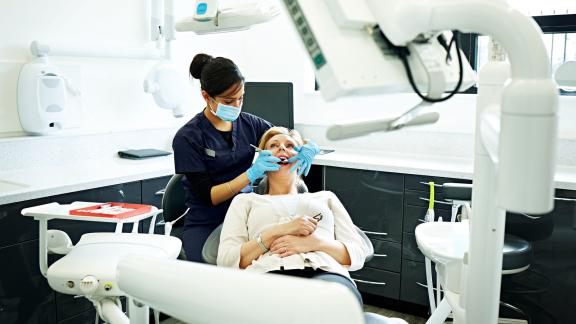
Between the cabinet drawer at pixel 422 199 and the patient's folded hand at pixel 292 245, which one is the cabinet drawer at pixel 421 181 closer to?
the cabinet drawer at pixel 422 199

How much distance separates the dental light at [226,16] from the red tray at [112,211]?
2.22ft

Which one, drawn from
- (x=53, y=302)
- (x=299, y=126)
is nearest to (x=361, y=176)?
(x=299, y=126)

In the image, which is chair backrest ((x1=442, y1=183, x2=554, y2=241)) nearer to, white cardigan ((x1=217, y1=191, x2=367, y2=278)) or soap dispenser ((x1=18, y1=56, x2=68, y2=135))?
white cardigan ((x1=217, y1=191, x2=367, y2=278))

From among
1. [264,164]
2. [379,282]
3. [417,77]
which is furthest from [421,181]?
[417,77]

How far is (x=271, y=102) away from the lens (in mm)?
3723

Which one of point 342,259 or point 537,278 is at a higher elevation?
point 342,259

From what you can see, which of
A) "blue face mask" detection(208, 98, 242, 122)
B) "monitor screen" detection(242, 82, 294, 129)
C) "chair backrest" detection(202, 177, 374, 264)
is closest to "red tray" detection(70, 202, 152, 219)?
"chair backrest" detection(202, 177, 374, 264)

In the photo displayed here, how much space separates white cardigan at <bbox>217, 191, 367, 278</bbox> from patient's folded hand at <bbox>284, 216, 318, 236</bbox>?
77 millimetres

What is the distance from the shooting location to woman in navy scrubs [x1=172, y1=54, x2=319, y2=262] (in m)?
2.21

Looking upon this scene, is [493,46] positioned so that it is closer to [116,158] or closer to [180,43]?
[116,158]

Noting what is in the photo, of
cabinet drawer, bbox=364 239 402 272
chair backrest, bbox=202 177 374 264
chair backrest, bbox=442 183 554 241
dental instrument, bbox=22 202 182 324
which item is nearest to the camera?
dental instrument, bbox=22 202 182 324

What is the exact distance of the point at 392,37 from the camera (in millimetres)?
860

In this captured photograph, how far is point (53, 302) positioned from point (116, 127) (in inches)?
45.7

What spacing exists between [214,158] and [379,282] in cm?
147
